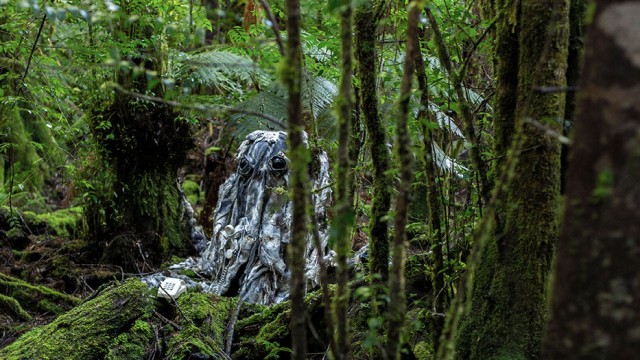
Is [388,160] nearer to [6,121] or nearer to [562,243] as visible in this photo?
[562,243]

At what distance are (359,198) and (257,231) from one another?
1.35m

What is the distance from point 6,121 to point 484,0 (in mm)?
5085

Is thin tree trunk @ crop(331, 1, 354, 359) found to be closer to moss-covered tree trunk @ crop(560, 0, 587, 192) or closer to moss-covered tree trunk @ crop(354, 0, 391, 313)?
moss-covered tree trunk @ crop(354, 0, 391, 313)

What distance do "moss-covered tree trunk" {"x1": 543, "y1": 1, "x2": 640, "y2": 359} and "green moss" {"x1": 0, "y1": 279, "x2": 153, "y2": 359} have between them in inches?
139

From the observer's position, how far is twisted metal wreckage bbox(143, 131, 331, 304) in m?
6.23

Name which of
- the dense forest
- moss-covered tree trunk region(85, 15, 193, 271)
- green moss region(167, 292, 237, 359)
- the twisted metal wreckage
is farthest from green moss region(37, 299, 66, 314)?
green moss region(167, 292, 237, 359)

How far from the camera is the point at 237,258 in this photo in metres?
6.45

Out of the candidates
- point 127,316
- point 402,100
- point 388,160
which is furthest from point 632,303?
point 127,316

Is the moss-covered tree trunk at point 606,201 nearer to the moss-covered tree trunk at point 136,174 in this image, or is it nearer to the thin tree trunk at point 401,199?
the thin tree trunk at point 401,199

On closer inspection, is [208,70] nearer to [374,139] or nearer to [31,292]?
[31,292]

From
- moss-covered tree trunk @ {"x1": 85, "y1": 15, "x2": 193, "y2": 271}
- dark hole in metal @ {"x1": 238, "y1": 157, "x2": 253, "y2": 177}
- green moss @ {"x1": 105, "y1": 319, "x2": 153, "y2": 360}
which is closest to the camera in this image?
green moss @ {"x1": 105, "y1": 319, "x2": 153, "y2": 360}

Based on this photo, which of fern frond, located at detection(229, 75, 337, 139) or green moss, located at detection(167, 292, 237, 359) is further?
fern frond, located at detection(229, 75, 337, 139)

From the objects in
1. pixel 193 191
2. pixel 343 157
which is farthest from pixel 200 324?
pixel 193 191

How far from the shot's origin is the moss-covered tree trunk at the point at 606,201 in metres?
1.42
